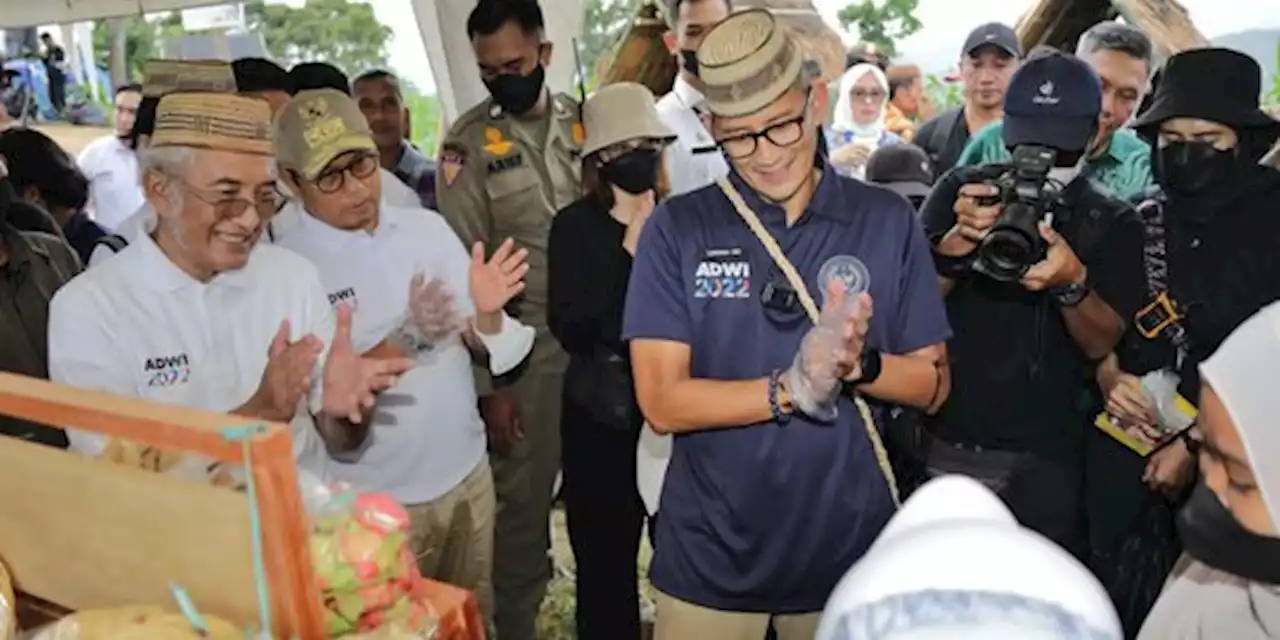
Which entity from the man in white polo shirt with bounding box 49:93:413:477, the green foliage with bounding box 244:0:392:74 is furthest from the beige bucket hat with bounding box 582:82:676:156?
the green foliage with bounding box 244:0:392:74

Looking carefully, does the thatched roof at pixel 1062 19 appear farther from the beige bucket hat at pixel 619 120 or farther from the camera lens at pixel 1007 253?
the camera lens at pixel 1007 253

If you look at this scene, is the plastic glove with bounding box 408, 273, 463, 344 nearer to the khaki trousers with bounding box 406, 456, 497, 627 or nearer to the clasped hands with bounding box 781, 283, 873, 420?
the khaki trousers with bounding box 406, 456, 497, 627

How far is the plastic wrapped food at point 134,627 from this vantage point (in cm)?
110

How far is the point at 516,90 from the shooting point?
145 inches

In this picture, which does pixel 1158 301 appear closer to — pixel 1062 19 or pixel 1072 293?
pixel 1072 293

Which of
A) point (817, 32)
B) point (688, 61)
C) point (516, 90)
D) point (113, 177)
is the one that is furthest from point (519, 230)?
point (817, 32)

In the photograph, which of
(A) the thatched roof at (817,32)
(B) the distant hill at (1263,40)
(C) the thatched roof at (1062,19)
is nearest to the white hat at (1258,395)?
(B) the distant hill at (1263,40)

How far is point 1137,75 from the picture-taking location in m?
3.46

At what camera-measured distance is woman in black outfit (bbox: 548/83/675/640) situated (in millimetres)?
2949

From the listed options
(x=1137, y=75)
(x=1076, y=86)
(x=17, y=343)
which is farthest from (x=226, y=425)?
(x=1137, y=75)

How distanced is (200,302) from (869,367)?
1350mm

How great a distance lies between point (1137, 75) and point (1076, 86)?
49.4 inches

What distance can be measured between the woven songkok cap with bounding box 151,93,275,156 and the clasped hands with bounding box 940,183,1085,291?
5.04 ft

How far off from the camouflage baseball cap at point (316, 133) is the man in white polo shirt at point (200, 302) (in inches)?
17.1
